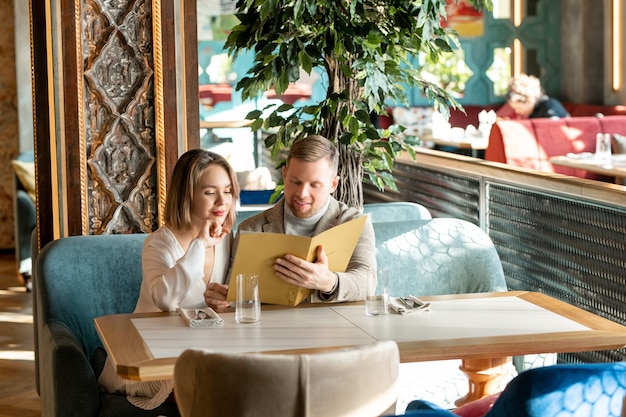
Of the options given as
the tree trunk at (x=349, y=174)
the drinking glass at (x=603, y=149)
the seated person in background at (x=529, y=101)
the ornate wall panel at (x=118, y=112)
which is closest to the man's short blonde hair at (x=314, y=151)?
the ornate wall panel at (x=118, y=112)

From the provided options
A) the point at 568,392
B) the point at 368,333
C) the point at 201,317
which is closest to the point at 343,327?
the point at 368,333

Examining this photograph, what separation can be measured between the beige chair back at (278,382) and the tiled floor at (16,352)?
9.14 feet

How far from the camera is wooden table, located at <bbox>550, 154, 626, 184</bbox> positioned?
6.56 m

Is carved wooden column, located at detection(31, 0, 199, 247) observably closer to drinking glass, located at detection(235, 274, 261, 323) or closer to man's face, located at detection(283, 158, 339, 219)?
man's face, located at detection(283, 158, 339, 219)

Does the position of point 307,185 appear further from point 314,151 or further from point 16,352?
point 16,352

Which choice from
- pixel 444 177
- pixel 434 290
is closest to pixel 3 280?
pixel 444 177

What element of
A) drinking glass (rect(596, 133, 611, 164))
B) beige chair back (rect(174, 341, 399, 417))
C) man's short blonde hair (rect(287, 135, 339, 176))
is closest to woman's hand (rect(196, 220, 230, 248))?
man's short blonde hair (rect(287, 135, 339, 176))

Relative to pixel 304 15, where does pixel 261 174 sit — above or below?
below

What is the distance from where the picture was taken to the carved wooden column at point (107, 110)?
157 inches

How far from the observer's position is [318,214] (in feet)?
11.4

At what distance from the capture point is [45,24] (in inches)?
156

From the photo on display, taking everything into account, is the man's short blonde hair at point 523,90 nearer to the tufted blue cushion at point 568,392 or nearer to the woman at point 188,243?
the woman at point 188,243

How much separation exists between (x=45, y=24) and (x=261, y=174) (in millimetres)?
2445

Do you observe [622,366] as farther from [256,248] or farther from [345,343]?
[256,248]
